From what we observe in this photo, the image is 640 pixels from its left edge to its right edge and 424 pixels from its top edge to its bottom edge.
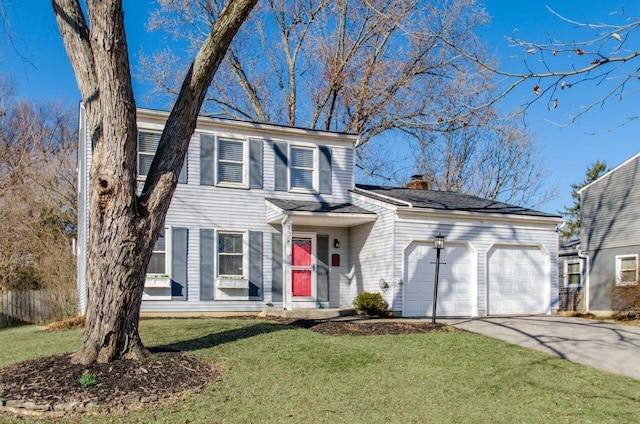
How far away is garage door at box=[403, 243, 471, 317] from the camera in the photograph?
1407 cm

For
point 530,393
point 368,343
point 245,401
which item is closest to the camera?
point 245,401

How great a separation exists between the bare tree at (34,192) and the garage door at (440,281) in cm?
1114

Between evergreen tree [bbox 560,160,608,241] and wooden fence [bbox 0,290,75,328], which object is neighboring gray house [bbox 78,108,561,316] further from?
evergreen tree [bbox 560,160,608,241]

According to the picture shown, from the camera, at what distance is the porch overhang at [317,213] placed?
14.1 metres

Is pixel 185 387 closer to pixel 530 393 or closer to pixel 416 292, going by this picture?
pixel 530 393

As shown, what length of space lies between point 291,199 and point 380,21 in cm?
990

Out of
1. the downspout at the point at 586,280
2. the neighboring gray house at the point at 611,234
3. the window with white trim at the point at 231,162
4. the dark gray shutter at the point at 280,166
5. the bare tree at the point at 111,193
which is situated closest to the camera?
the bare tree at the point at 111,193

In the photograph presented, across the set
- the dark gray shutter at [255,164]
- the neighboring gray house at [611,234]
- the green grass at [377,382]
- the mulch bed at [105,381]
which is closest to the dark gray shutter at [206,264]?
the dark gray shutter at [255,164]

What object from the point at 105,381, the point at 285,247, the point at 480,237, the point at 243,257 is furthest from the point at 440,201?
the point at 105,381

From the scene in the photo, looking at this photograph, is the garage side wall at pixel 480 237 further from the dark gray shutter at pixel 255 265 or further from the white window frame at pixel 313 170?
the dark gray shutter at pixel 255 265

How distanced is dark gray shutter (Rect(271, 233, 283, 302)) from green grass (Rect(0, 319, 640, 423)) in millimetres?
4231

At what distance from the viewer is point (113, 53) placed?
7.16m

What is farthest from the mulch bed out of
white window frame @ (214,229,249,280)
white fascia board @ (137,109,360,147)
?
white fascia board @ (137,109,360,147)

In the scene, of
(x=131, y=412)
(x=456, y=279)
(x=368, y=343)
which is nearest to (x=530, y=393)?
(x=368, y=343)
